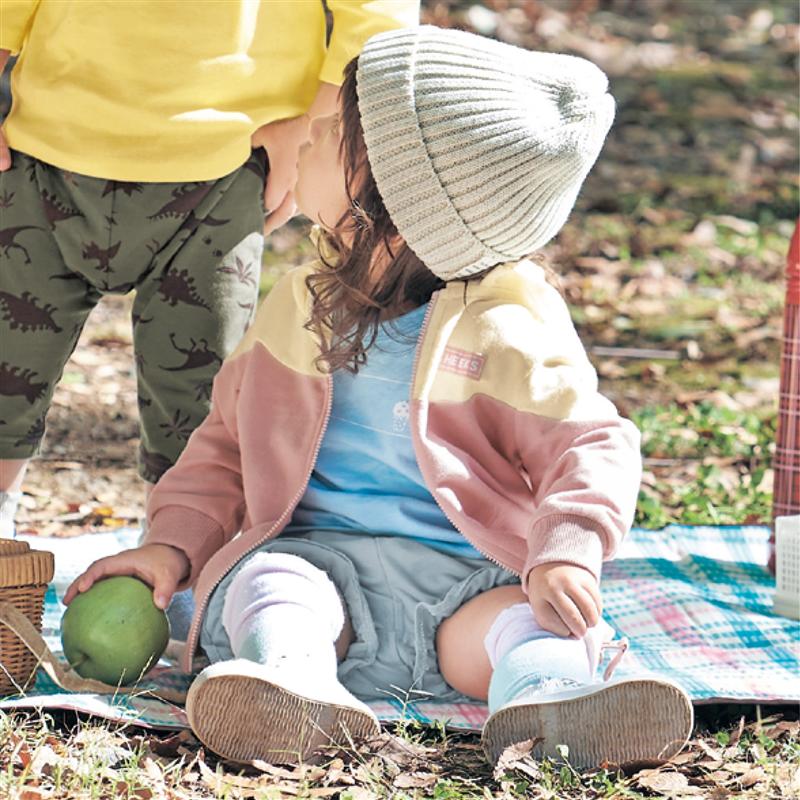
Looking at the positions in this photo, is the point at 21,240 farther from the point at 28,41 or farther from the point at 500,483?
the point at 500,483

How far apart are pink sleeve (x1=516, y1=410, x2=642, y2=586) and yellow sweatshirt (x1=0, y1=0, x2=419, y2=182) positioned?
941 millimetres

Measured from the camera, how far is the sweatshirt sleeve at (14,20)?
10.3 ft

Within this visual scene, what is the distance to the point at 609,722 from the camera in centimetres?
232

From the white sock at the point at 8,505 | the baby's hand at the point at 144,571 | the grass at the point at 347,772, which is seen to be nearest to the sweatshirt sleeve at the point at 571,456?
the grass at the point at 347,772

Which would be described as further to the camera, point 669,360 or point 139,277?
point 669,360

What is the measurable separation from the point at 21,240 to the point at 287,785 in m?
1.42

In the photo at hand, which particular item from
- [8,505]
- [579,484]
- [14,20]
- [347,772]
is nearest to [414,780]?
[347,772]

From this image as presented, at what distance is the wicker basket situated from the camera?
2645 mm

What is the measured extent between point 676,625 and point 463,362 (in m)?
0.89

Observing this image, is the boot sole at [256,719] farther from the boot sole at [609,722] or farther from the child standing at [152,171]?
the child standing at [152,171]

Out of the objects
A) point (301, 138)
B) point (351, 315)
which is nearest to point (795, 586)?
point (351, 315)

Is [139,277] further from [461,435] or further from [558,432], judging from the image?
[558,432]

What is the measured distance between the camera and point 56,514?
4070mm

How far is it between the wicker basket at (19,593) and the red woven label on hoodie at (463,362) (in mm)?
804
